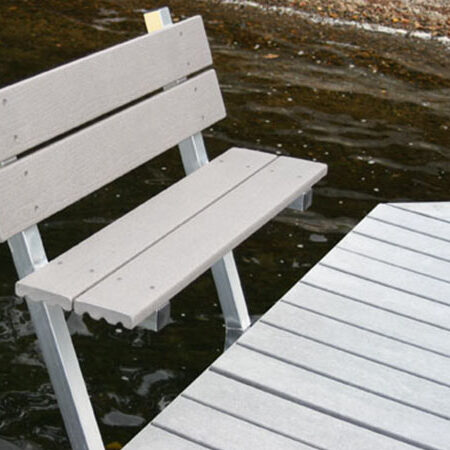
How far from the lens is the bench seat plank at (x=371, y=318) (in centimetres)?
297

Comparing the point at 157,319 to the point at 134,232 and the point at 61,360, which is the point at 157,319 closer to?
the point at 61,360

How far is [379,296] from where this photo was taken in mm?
3219

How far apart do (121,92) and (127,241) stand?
1.98 ft


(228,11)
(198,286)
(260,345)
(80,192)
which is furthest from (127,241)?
(228,11)

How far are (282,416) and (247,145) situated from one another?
3453mm

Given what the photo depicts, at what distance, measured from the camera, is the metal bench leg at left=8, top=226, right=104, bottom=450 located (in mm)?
2631

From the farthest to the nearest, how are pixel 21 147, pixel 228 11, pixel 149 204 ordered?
pixel 228 11, pixel 149 204, pixel 21 147

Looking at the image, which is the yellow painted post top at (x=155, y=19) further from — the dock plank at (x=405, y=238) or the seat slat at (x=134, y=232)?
the dock plank at (x=405, y=238)

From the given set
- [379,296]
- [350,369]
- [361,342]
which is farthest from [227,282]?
[350,369]

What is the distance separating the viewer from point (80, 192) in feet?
9.76

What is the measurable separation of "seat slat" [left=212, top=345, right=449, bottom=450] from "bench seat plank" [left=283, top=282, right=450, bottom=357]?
0.34 m

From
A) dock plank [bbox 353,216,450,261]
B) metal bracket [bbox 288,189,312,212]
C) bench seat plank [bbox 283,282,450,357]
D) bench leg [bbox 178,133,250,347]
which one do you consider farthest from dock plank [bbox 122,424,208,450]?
dock plank [bbox 353,216,450,261]

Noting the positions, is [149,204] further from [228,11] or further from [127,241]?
[228,11]

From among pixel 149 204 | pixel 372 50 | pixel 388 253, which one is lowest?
pixel 372 50
